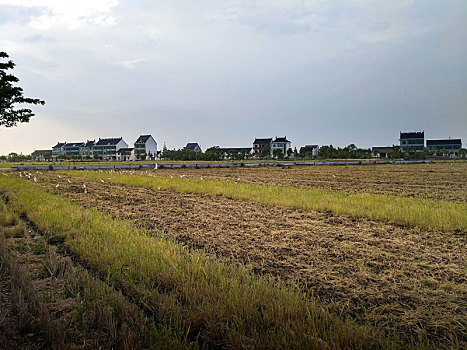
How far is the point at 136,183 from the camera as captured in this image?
65.6ft

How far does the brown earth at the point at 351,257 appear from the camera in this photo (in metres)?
3.71

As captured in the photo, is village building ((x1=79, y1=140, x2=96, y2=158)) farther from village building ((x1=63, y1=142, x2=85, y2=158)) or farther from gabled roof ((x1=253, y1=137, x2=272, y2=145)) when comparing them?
gabled roof ((x1=253, y1=137, x2=272, y2=145))

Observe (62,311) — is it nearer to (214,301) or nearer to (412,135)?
(214,301)

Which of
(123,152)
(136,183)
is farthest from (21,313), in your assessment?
(123,152)

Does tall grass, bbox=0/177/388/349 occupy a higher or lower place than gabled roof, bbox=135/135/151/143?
lower

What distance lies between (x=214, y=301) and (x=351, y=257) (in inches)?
119

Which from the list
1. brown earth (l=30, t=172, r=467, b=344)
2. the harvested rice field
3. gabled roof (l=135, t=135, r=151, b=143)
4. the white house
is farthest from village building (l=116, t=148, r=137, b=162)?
brown earth (l=30, t=172, r=467, b=344)

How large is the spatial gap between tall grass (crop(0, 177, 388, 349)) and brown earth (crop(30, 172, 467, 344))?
51cm

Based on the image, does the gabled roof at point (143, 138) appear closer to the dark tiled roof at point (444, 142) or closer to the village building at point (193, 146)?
the village building at point (193, 146)

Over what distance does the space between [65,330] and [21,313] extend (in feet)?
2.41

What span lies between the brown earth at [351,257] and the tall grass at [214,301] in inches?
20.0

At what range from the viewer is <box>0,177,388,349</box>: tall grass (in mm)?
2969

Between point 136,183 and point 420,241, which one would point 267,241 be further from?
point 136,183

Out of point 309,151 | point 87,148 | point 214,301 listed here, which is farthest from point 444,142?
point 87,148
